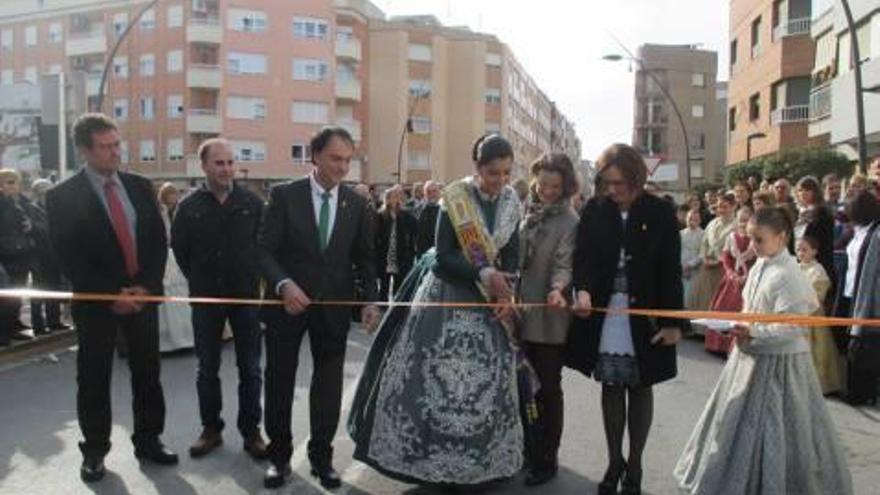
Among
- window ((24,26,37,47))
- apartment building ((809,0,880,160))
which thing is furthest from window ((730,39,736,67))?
window ((24,26,37,47))

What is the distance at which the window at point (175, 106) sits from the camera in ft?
194

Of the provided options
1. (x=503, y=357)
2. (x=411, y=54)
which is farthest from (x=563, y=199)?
(x=411, y=54)

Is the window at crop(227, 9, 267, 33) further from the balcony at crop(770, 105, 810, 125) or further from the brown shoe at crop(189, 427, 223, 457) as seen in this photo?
the brown shoe at crop(189, 427, 223, 457)

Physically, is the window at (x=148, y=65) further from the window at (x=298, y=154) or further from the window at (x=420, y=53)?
the window at (x=420, y=53)

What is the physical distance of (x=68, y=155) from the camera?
17828 millimetres

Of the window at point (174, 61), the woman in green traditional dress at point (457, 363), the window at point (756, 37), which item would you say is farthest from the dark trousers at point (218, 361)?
the window at point (174, 61)

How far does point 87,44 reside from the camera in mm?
62719

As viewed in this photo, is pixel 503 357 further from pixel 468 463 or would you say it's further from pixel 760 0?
pixel 760 0

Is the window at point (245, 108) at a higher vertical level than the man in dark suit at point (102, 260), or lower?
higher

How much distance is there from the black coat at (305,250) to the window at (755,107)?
35761 millimetres

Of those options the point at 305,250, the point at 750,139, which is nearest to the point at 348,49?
the point at 750,139

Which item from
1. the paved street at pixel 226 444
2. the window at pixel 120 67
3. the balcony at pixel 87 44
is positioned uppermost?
the balcony at pixel 87 44

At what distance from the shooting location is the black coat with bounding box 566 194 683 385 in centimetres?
504

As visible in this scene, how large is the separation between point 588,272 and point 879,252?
3.50 metres
